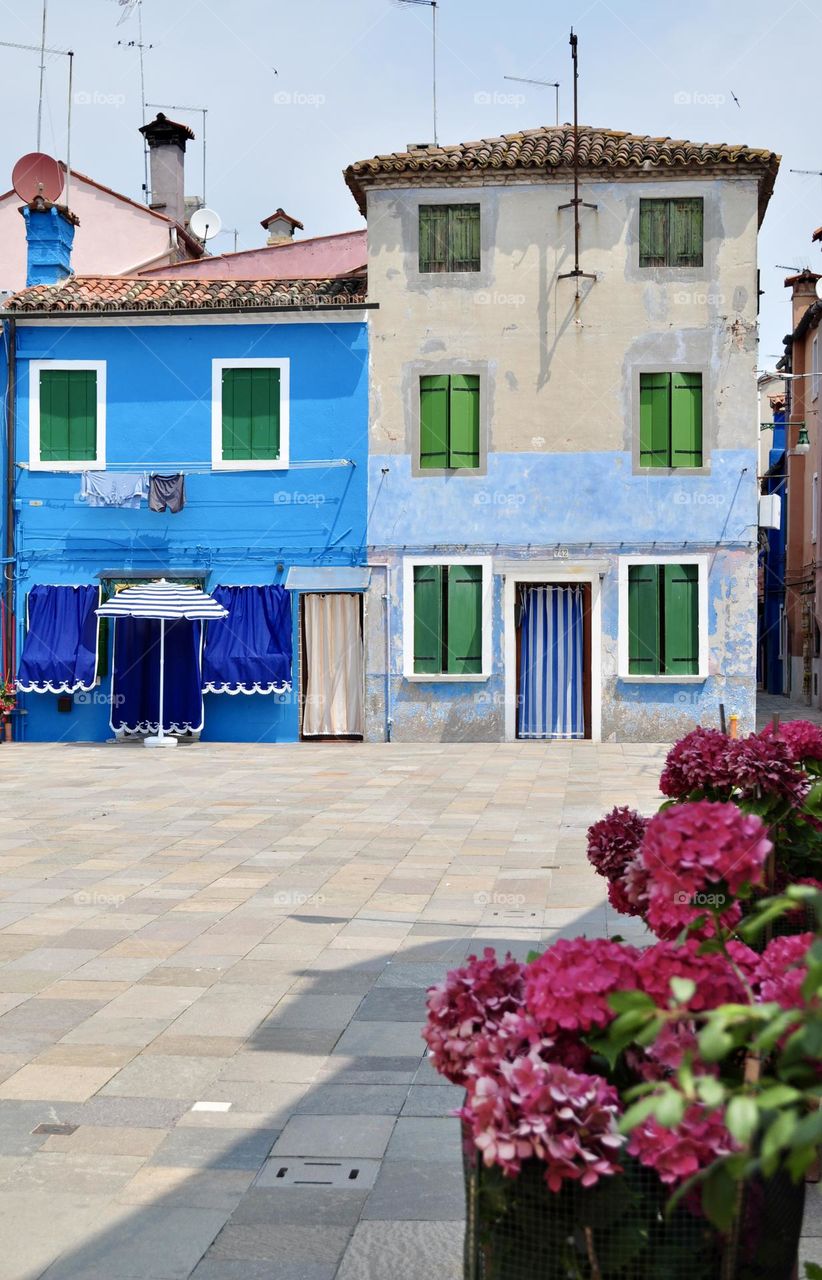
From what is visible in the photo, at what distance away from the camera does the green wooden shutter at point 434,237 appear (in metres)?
20.6

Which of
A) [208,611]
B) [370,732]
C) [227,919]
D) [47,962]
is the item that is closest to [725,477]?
[370,732]

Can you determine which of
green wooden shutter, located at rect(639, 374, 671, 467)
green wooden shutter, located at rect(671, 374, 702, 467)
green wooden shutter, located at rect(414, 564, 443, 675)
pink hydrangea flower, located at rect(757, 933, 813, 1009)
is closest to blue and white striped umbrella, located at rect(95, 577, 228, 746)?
green wooden shutter, located at rect(414, 564, 443, 675)

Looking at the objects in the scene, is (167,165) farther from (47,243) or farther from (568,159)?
(568,159)

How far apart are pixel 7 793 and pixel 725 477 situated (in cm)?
1135

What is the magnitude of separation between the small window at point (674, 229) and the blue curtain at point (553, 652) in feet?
16.9

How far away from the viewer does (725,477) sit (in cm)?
2005

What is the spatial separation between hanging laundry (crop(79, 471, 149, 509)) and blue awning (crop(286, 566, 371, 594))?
2.60 meters

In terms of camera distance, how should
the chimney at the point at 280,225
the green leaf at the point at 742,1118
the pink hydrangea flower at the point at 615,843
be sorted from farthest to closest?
the chimney at the point at 280,225 < the pink hydrangea flower at the point at 615,843 < the green leaf at the point at 742,1118

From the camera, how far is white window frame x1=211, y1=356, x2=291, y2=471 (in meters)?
20.7

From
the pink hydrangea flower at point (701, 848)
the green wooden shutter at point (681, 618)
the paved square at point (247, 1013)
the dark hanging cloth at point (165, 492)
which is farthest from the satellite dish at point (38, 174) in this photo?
the pink hydrangea flower at point (701, 848)

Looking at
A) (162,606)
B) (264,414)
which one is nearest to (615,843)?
(162,606)

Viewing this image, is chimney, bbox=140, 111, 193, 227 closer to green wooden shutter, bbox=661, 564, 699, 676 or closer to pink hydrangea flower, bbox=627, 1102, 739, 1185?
green wooden shutter, bbox=661, 564, 699, 676

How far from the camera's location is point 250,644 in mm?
20453

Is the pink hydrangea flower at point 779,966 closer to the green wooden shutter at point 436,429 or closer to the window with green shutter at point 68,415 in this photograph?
the green wooden shutter at point 436,429
